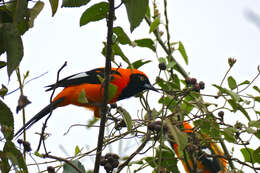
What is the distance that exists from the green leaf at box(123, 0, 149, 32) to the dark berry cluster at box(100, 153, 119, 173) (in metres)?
0.73

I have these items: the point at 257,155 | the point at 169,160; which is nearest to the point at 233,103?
the point at 257,155

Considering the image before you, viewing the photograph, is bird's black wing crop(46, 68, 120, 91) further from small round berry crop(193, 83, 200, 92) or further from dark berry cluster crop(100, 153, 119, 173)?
dark berry cluster crop(100, 153, 119, 173)

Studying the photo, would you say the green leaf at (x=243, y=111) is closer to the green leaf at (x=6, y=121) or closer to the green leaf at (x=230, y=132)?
the green leaf at (x=230, y=132)

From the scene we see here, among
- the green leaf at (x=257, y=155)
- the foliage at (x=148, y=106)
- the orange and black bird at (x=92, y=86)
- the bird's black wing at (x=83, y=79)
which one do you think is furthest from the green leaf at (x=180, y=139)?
the bird's black wing at (x=83, y=79)

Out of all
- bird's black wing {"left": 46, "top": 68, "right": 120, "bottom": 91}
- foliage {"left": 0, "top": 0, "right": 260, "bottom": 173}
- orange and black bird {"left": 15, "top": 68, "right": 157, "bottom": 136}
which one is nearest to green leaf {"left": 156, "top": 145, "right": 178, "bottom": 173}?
foliage {"left": 0, "top": 0, "right": 260, "bottom": 173}

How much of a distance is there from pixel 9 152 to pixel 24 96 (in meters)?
0.25

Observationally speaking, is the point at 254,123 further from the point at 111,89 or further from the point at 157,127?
the point at 111,89

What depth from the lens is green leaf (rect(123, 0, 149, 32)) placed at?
135cm

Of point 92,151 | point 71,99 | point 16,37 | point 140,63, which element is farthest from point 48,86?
point 16,37

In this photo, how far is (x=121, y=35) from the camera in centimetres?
193

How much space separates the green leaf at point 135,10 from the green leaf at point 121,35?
19.9 inches

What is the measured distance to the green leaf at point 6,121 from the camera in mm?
1617

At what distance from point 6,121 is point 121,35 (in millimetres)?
692

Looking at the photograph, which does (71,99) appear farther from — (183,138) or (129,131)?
(183,138)
